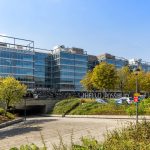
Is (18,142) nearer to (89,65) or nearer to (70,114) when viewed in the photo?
(70,114)

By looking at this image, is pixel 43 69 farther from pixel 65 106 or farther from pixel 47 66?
pixel 65 106

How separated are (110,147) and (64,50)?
10388 cm

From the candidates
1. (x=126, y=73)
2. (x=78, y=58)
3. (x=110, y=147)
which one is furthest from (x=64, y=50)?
(x=110, y=147)

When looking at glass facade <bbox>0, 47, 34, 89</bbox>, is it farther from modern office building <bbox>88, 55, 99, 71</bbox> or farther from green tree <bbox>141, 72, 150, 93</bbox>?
green tree <bbox>141, 72, 150, 93</bbox>

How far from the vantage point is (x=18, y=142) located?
69.4 ft

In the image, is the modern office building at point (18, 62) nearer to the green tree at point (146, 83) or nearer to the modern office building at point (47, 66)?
the modern office building at point (47, 66)

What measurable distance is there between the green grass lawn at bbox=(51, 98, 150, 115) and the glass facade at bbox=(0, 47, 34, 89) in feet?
150

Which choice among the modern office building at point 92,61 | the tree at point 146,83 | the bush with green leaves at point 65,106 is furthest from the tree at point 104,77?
the modern office building at point 92,61

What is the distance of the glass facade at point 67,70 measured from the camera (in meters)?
107

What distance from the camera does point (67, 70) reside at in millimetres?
108812

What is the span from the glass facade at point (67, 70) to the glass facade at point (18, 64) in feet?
35.2

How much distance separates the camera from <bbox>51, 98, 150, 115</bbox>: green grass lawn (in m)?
39.3

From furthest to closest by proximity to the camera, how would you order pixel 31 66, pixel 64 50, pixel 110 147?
pixel 64 50, pixel 31 66, pixel 110 147

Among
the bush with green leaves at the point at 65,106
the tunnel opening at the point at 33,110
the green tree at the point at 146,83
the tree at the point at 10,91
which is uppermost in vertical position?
the green tree at the point at 146,83
